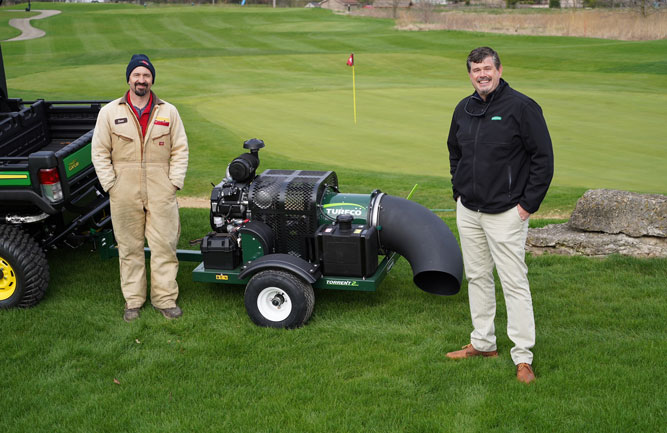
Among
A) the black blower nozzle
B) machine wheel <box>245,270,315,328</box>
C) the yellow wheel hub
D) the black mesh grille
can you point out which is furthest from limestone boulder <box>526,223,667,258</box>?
the yellow wheel hub

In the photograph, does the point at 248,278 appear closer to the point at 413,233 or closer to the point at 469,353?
the point at 413,233

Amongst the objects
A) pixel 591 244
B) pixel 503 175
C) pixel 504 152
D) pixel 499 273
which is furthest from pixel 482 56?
pixel 591 244

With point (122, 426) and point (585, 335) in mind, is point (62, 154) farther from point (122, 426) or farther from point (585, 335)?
point (585, 335)

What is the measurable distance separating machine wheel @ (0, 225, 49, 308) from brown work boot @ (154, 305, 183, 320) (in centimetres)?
109

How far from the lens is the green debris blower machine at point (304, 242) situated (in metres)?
5.39

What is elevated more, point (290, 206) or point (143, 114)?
point (143, 114)

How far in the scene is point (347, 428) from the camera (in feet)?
13.1

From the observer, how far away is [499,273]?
461 centimetres

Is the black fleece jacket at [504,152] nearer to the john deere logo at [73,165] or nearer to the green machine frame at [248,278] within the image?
the green machine frame at [248,278]

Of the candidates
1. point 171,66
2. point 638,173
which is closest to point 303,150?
point 638,173

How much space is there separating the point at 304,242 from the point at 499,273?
1.76m

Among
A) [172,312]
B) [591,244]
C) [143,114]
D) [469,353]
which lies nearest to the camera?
[469,353]

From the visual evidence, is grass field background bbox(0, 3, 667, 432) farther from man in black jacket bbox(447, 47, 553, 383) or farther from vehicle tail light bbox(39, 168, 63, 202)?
vehicle tail light bbox(39, 168, 63, 202)

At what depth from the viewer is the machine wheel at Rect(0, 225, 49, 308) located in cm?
582
